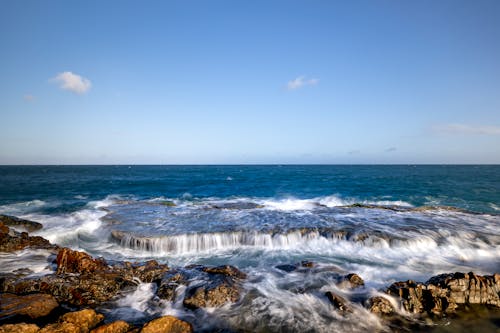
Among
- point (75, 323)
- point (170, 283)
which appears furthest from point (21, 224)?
point (75, 323)

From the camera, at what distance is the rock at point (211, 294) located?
6.03 metres

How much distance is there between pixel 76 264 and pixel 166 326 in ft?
14.7

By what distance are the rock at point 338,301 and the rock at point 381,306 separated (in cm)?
51

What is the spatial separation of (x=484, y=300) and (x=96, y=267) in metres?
9.87

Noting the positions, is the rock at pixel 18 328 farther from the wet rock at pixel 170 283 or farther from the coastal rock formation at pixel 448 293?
the coastal rock formation at pixel 448 293

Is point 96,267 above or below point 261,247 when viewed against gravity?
above

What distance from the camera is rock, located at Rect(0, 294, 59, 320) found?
4.85 metres

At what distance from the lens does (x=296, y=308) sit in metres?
6.04

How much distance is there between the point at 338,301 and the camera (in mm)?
6012

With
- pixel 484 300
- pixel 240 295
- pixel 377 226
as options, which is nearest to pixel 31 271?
pixel 240 295

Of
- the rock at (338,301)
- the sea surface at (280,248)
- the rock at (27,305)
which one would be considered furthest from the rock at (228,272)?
the rock at (27,305)

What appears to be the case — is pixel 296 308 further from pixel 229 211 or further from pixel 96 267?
pixel 229 211


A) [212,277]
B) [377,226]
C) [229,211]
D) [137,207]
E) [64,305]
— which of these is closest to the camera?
[64,305]

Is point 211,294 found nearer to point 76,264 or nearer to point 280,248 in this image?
point 76,264
